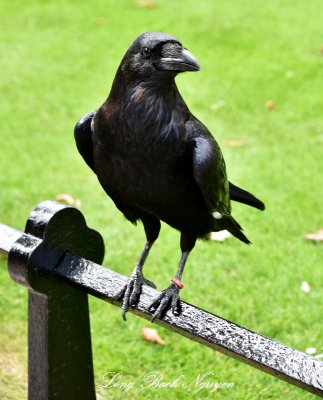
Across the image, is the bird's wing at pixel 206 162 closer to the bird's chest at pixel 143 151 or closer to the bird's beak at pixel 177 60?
the bird's chest at pixel 143 151

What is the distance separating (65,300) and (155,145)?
0.65 m

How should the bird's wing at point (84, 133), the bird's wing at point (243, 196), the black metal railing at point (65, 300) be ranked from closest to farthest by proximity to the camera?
the black metal railing at point (65, 300)
the bird's wing at point (84, 133)
the bird's wing at point (243, 196)

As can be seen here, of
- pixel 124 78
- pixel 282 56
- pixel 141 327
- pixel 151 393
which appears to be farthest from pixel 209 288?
pixel 282 56

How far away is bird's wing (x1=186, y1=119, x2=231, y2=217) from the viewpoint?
7.30ft

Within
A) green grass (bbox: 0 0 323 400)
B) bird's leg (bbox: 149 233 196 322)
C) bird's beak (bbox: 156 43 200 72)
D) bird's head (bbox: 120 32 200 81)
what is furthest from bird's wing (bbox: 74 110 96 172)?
green grass (bbox: 0 0 323 400)

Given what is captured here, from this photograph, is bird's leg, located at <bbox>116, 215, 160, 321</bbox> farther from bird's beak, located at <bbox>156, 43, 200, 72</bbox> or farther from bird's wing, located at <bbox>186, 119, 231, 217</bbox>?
bird's beak, located at <bbox>156, 43, 200, 72</bbox>

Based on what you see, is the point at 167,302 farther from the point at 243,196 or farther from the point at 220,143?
the point at 220,143

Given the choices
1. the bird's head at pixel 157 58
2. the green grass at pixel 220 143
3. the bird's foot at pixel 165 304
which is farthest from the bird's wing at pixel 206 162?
the green grass at pixel 220 143

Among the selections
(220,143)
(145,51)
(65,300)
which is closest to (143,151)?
(145,51)

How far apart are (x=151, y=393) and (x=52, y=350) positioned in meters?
0.96

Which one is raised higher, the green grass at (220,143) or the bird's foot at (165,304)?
the bird's foot at (165,304)

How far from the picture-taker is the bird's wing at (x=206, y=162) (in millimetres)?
2225

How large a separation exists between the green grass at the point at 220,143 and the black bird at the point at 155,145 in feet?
3.90

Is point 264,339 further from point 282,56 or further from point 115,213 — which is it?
point 282,56
